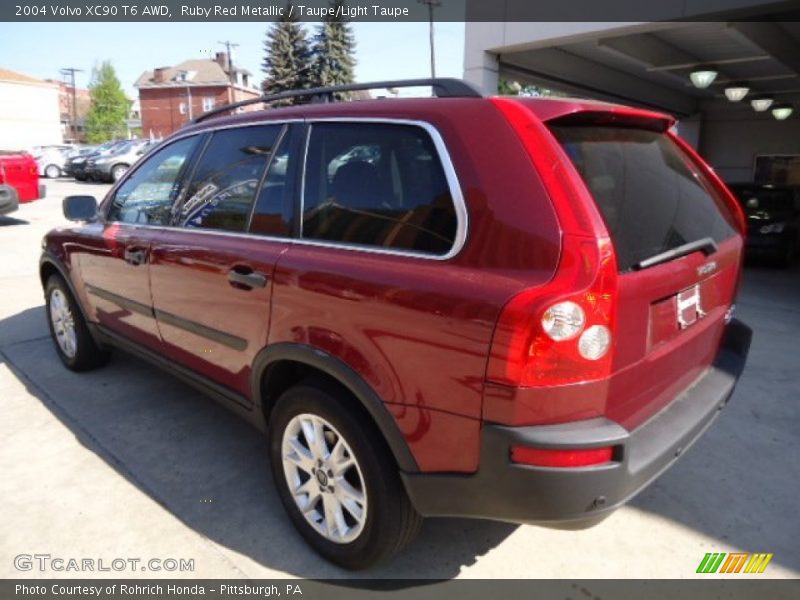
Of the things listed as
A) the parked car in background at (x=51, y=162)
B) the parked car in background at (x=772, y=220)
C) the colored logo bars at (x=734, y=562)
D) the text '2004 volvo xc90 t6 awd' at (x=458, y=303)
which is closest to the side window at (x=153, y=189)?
the text '2004 volvo xc90 t6 awd' at (x=458, y=303)

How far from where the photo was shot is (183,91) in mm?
68625

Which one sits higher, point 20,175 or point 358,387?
point 20,175

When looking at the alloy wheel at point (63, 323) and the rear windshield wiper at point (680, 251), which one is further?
the alloy wheel at point (63, 323)

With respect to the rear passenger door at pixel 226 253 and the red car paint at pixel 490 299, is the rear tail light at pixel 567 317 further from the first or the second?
the rear passenger door at pixel 226 253

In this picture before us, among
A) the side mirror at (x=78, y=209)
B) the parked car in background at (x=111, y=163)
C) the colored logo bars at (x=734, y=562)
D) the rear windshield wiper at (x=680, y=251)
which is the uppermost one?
the parked car in background at (x=111, y=163)

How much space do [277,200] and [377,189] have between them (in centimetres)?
58

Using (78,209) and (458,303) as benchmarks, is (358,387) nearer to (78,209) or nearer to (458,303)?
(458,303)

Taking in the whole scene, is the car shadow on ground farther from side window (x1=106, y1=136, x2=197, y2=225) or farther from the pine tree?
the pine tree

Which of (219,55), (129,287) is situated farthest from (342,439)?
(219,55)

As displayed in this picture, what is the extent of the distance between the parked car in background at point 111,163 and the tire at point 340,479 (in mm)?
22696

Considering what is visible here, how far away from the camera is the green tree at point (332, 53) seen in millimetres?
47062

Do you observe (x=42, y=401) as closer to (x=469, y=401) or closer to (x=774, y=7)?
(x=469, y=401)

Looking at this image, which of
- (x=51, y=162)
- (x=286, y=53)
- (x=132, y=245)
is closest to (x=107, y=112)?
(x=286, y=53)

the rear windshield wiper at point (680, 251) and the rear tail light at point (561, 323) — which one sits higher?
the rear windshield wiper at point (680, 251)
